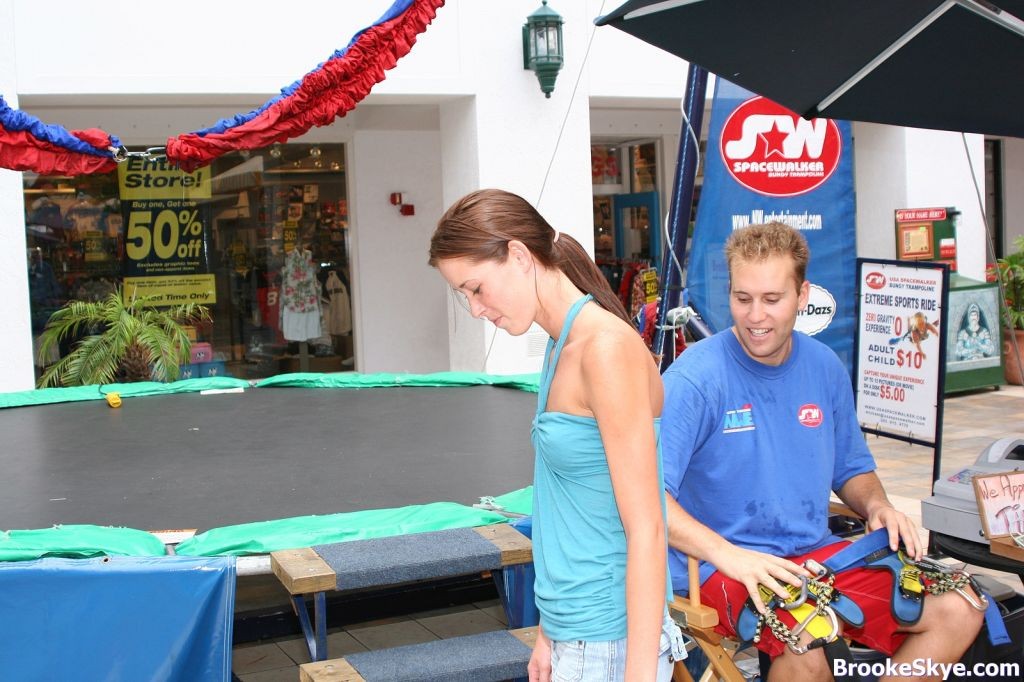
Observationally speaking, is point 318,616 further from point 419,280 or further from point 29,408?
point 419,280

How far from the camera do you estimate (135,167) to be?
8.80 meters

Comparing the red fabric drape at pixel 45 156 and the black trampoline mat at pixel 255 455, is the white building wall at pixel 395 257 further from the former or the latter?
the red fabric drape at pixel 45 156

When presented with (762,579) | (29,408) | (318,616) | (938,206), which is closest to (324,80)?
(318,616)

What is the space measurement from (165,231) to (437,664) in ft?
23.8

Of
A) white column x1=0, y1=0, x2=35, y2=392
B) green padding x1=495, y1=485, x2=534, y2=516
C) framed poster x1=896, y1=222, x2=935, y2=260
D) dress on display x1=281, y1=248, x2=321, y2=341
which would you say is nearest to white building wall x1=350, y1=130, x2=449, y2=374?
dress on display x1=281, y1=248, x2=321, y2=341

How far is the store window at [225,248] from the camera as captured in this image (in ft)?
28.2

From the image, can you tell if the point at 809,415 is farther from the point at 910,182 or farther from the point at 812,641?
the point at 910,182

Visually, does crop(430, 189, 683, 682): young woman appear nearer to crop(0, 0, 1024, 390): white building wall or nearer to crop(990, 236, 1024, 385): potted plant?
crop(0, 0, 1024, 390): white building wall

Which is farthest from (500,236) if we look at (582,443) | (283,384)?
(283,384)

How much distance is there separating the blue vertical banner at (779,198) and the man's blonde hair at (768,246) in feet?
6.18

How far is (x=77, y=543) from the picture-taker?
2.70 metres

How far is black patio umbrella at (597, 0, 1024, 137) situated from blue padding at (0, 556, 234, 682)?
1848 millimetres

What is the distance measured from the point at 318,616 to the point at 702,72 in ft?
8.21

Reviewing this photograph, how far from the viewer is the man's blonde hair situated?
7.73 feet
